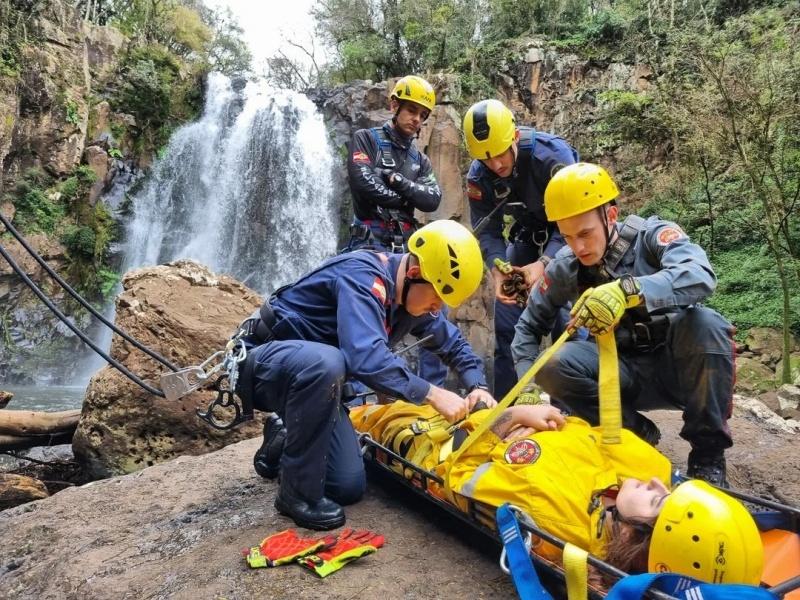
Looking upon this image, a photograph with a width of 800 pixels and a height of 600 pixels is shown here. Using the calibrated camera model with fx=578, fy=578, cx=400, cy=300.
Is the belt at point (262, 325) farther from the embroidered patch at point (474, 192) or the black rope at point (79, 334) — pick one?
the embroidered patch at point (474, 192)

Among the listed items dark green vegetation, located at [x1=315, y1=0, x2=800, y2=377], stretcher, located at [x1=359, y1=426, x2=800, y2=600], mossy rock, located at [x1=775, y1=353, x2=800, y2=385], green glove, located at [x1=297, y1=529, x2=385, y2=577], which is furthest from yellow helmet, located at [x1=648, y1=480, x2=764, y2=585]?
dark green vegetation, located at [x1=315, y1=0, x2=800, y2=377]

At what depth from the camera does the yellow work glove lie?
8.10ft

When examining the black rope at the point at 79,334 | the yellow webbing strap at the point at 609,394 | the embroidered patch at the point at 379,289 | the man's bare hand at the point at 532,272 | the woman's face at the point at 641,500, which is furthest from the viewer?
the man's bare hand at the point at 532,272

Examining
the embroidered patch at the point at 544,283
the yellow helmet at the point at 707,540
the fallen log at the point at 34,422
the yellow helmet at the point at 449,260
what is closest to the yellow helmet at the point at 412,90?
the embroidered patch at the point at 544,283

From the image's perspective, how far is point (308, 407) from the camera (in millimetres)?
2594

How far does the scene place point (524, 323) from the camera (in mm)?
3457

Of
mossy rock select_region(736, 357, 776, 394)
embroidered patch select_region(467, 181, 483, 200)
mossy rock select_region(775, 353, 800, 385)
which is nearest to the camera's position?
embroidered patch select_region(467, 181, 483, 200)

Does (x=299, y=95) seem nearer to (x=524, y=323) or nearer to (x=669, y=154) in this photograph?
(x=669, y=154)

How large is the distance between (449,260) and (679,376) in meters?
1.34

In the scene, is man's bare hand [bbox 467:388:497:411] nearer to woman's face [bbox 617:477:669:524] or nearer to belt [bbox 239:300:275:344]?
woman's face [bbox 617:477:669:524]

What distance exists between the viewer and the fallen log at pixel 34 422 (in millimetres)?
5172

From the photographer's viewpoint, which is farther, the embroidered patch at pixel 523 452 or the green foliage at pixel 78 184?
the green foliage at pixel 78 184

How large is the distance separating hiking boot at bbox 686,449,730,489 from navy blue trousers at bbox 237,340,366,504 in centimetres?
173

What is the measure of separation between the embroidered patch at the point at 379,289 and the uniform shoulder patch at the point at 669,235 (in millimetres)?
1434
